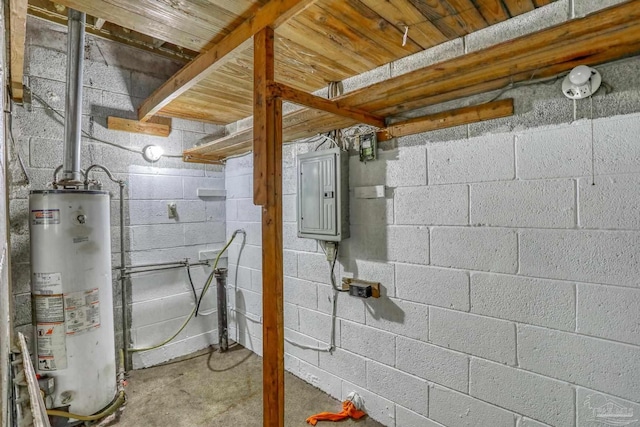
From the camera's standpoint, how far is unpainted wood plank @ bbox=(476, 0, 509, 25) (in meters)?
1.38

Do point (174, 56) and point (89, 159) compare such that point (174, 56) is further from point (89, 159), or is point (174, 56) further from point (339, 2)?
point (339, 2)

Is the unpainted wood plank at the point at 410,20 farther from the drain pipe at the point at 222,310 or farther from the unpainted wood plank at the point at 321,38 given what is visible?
the drain pipe at the point at 222,310

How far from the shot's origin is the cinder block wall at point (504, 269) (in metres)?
1.36

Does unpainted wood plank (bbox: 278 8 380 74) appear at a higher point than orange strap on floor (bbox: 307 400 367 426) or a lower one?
higher

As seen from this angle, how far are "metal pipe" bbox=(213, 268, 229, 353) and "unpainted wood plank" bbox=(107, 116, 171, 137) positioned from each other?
141 centimetres

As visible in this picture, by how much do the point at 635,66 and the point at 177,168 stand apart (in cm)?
315

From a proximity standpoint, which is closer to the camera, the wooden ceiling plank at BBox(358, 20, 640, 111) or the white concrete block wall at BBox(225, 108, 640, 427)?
the wooden ceiling plank at BBox(358, 20, 640, 111)

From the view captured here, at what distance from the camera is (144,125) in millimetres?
2816

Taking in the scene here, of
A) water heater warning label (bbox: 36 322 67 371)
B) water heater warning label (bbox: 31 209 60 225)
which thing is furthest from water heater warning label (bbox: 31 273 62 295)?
water heater warning label (bbox: 31 209 60 225)

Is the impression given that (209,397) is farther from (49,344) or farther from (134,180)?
(134,180)

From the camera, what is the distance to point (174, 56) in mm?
2932

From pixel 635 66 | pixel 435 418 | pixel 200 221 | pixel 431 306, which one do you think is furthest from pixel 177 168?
pixel 635 66

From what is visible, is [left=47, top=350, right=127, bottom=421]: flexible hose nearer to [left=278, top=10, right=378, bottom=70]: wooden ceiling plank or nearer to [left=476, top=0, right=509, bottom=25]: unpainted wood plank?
[left=278, top=10, right=378, bottom=70]: wooden ceiling plank

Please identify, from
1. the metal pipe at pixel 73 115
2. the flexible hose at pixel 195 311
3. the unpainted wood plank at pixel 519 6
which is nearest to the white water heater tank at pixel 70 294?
the metal pipe at pixel 73 115
